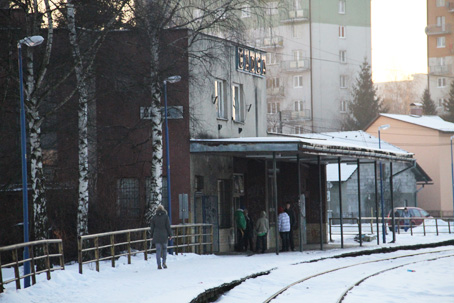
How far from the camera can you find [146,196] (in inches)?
1286

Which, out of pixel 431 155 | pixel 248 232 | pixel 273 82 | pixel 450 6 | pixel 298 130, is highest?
pixel 450 6

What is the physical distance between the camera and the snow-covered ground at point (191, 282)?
17344 mm

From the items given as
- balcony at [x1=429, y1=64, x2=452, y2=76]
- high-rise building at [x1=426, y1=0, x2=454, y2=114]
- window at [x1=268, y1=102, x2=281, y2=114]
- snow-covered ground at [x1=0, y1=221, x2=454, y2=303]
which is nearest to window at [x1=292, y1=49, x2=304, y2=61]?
window at [x1=268, y1=102, x2=281, y2=114]

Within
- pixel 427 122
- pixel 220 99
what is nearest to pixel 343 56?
pixel 427 122

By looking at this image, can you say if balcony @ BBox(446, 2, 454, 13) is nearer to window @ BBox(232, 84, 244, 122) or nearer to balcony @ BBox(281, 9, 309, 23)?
balcony @ BBox(281, 9, 309, 23)

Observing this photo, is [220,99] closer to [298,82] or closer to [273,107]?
[298,82]

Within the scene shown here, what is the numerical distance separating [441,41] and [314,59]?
27.0 meters

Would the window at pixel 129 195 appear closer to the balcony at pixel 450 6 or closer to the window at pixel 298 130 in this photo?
the window at pixel 298 130

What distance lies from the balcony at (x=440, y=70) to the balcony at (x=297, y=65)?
25.8 m

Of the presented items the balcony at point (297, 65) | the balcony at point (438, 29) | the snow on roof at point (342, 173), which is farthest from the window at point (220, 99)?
the balcony at point (438, 29)

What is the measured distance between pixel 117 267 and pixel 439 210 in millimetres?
57496

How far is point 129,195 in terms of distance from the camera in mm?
32938

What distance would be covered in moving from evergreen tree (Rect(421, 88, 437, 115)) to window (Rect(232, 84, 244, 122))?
235 feet

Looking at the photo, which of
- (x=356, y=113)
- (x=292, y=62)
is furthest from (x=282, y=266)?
(x=356, y=113)
